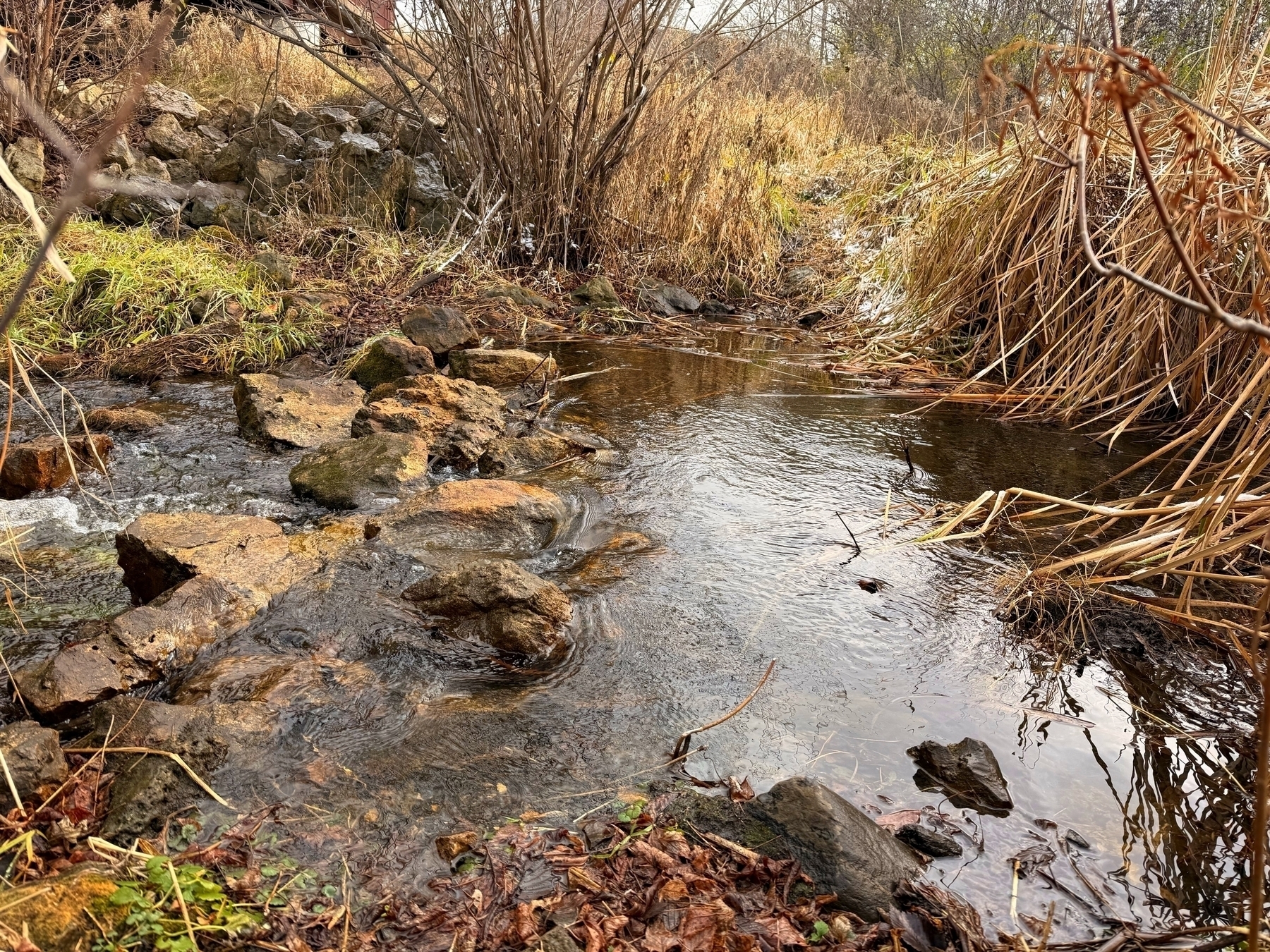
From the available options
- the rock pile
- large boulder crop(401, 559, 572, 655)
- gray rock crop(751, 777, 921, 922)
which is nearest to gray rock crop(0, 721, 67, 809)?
large boulder crop(401, 559, 572, 655)

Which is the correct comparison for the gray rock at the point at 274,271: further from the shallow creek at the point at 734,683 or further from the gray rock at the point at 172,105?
the gray rock at the point at 172,105

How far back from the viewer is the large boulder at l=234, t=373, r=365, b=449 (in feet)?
13.4

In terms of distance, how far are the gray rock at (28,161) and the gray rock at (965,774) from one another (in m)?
7.67

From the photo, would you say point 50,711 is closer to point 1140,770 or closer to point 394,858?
point 394,858

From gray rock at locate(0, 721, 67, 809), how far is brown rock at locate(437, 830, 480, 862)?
0.78m

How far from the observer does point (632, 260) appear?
7371 millimetres

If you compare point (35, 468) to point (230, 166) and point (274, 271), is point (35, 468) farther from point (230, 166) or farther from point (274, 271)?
point (230, 166)

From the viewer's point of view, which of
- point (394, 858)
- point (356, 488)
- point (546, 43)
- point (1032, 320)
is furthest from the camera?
point (546, 43)

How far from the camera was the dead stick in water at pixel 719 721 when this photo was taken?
210 cm

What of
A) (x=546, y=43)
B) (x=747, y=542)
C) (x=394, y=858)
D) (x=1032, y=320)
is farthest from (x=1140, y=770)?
(x=546, y=43)

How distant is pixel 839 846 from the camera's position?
5.60 ft

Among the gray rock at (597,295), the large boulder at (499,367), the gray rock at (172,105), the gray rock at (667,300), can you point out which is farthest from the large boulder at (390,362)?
the gray rock at (172,105)

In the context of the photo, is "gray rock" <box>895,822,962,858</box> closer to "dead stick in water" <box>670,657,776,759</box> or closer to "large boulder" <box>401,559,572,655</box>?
"dead stick in water" <box>670,657,776,759</box>

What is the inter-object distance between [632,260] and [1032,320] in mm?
3410
